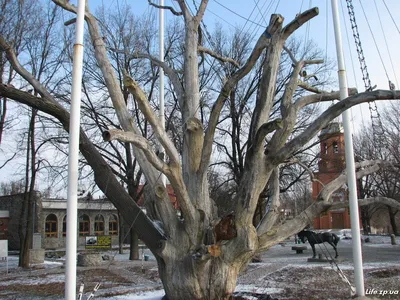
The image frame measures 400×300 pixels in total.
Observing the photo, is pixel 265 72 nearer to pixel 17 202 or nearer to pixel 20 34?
pixel 20 34

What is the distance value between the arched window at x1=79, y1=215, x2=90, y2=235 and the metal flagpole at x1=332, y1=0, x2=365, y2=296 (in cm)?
3733

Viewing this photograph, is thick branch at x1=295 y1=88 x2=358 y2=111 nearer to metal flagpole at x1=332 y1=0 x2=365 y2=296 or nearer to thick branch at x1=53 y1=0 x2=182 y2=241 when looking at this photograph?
metal flagpole at x1=332 y1=0 x2=365 y2=296

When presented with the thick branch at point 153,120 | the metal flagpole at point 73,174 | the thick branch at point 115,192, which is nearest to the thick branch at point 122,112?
the thick branch at point 115,192

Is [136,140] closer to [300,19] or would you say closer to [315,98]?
[300,19]

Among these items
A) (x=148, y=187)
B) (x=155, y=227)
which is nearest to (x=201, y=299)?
(x=155, y=227)

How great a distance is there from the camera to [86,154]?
341 inches

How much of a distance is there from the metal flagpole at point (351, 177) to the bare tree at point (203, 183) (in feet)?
1.91

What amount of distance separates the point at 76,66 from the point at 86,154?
2.10 meters

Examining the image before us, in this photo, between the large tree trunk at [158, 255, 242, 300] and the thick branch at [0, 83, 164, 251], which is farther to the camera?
the thick branch at [0, 83, 164, 251]

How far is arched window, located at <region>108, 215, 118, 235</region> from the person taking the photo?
4553cm

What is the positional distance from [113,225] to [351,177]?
3951cm

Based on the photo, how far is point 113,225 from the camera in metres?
46.1

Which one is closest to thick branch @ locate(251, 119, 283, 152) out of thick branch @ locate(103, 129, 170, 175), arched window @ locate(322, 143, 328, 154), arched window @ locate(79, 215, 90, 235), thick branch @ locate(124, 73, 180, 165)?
thick branch @ locate(124, 73, 180, 165)

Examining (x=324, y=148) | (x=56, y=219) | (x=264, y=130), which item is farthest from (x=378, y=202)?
(x=56, y=219)
